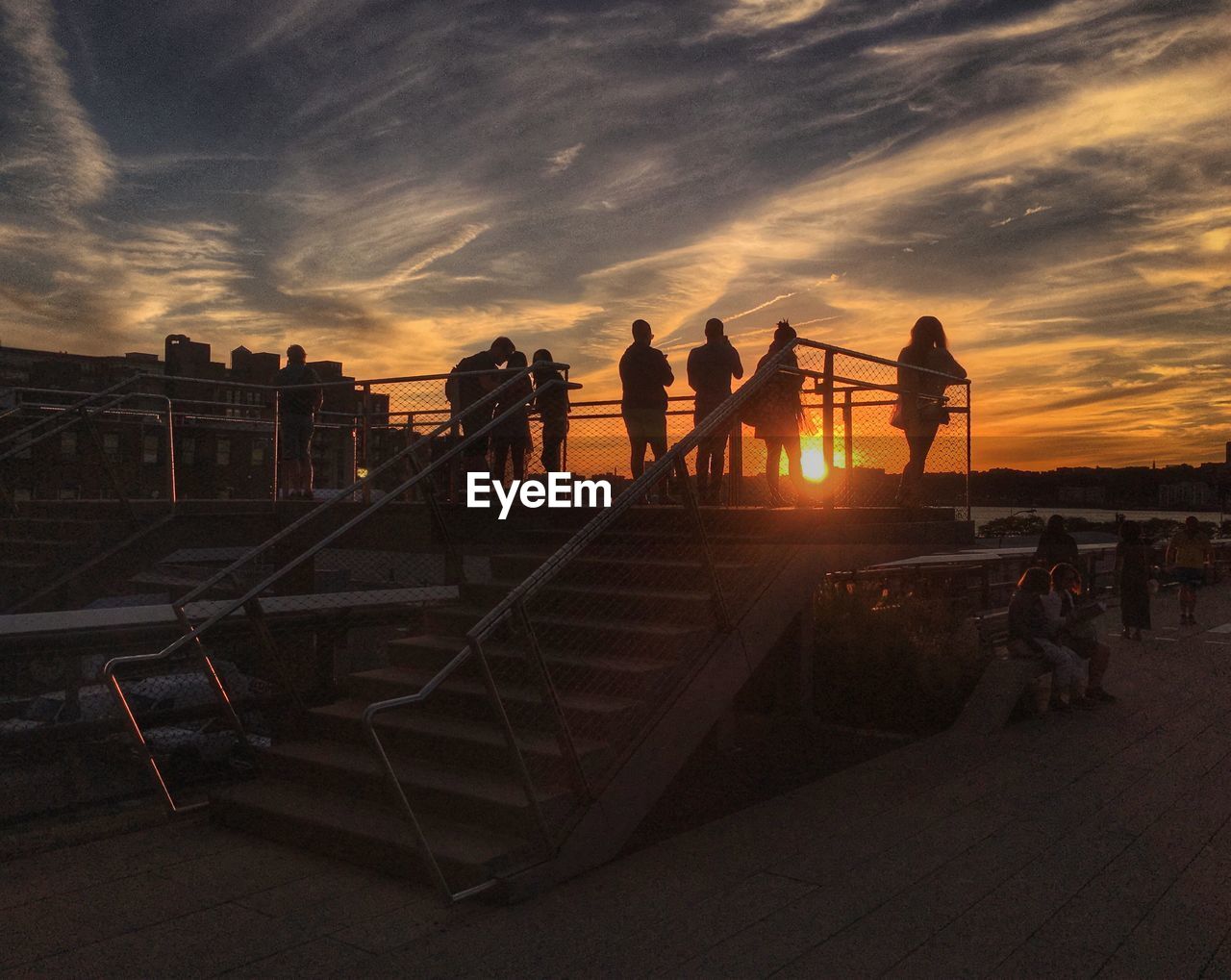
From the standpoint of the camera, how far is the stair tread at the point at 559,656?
601cm

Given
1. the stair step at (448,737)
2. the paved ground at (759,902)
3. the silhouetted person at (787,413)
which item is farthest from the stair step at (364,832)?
the silhouetted person at (787,413)

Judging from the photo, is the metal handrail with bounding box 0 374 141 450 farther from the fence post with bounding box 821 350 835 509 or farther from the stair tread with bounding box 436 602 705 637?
the fence post with bounding box 821 350 835 509

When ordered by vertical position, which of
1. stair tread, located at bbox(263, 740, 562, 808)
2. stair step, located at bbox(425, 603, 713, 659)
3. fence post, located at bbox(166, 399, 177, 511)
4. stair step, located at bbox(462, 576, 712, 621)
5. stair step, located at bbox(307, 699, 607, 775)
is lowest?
stair tread, located at bbox(263, 740, 562, 808)

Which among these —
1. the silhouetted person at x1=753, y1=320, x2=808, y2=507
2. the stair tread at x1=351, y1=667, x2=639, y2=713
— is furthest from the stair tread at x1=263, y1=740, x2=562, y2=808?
the silhouetted person at x1=753, y1=320, x2=808, y2=507

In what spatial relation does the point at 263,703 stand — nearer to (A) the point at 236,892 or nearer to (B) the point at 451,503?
(A) the point at 236,892

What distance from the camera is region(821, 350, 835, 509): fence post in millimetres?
7762

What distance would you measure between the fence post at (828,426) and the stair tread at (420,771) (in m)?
3.53

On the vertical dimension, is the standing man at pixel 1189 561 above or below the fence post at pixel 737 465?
below

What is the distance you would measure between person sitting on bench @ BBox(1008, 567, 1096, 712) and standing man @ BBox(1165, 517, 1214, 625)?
28.0 ft

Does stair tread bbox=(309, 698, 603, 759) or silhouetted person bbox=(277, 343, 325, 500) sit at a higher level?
silhouetted person bbox=(277, 343, 325, 500)

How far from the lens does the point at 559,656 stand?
6.51 meters

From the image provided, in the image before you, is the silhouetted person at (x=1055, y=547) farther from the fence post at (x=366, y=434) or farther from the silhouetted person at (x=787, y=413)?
Answer: the fence post at (x=366, y=434)
